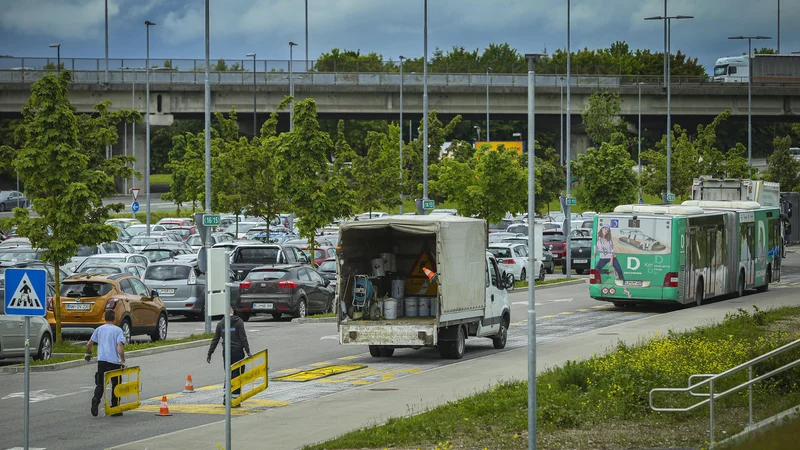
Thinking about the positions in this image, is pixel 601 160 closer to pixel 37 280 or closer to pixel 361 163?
pixel 361 163

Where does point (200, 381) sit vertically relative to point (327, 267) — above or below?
below

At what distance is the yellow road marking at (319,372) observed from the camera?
67.7 feet

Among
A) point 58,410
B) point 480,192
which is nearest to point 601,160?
point 480,192

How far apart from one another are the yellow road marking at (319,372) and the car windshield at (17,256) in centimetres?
1846

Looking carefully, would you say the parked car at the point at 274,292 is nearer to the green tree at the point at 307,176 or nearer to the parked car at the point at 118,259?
the parked car at the point at 118,259

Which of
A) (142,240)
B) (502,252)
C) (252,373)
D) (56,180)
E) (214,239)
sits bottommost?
(252,373)

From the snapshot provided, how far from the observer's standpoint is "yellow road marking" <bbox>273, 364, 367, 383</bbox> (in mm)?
20625

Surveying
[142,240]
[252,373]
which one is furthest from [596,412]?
[142,240]

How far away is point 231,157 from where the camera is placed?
5228 cm

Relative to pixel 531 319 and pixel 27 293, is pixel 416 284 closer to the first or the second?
pixel 27 293

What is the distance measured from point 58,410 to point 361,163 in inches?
1638

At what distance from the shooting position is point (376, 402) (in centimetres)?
1770

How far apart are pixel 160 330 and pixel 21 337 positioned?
4.81 metres

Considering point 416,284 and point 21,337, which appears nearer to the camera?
point 21,337
